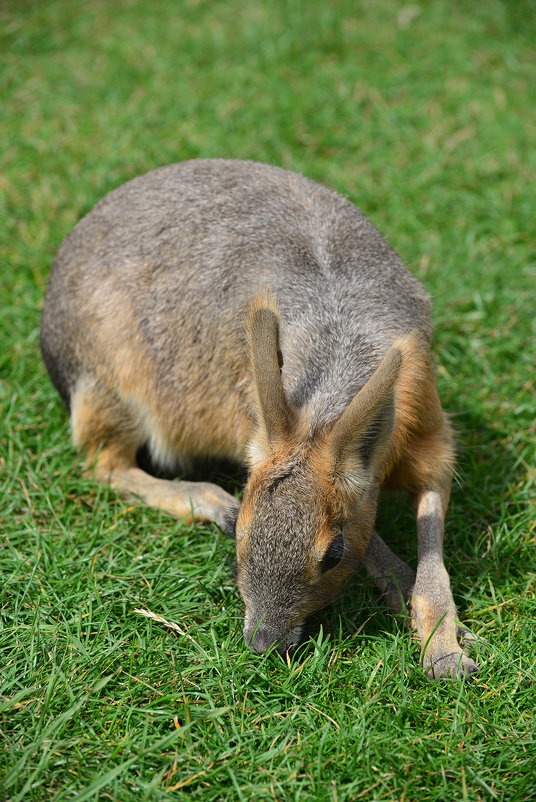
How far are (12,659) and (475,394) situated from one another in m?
2.89

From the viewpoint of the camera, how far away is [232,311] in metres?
4.06

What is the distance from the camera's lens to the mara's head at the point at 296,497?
2996 millimetres

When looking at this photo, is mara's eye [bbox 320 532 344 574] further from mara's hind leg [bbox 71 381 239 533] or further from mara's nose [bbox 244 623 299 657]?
mara's hind leg [bbox 71 381 239 533]

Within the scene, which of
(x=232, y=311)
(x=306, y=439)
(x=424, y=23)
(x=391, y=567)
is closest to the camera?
(x=306, y=439)

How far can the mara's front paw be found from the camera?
334cm

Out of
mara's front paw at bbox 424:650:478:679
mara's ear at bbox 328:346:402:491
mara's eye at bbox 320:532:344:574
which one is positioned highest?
mara's ear at bbox 328:346:402:491

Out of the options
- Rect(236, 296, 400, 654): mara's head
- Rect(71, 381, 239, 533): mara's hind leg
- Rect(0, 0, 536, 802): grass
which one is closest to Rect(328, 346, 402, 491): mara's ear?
Rect(236, 296, 400, 654): mara's head

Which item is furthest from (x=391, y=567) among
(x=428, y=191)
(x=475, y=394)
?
(x=428, y=191)

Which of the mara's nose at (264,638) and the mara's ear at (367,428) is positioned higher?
the mara's ear at (367,428)

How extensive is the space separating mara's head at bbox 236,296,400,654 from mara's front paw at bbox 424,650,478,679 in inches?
19.9

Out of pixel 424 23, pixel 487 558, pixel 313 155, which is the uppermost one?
pixel 424 23

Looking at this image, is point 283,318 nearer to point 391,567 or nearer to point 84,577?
point 391,567

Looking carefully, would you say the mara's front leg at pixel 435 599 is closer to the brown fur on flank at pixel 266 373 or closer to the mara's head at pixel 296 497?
the brown fur on flank at pixel 266 373

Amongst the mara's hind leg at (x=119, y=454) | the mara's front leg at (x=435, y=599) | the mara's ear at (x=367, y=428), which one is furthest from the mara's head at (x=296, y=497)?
the mara's hind leg at (x=119, y=454)
